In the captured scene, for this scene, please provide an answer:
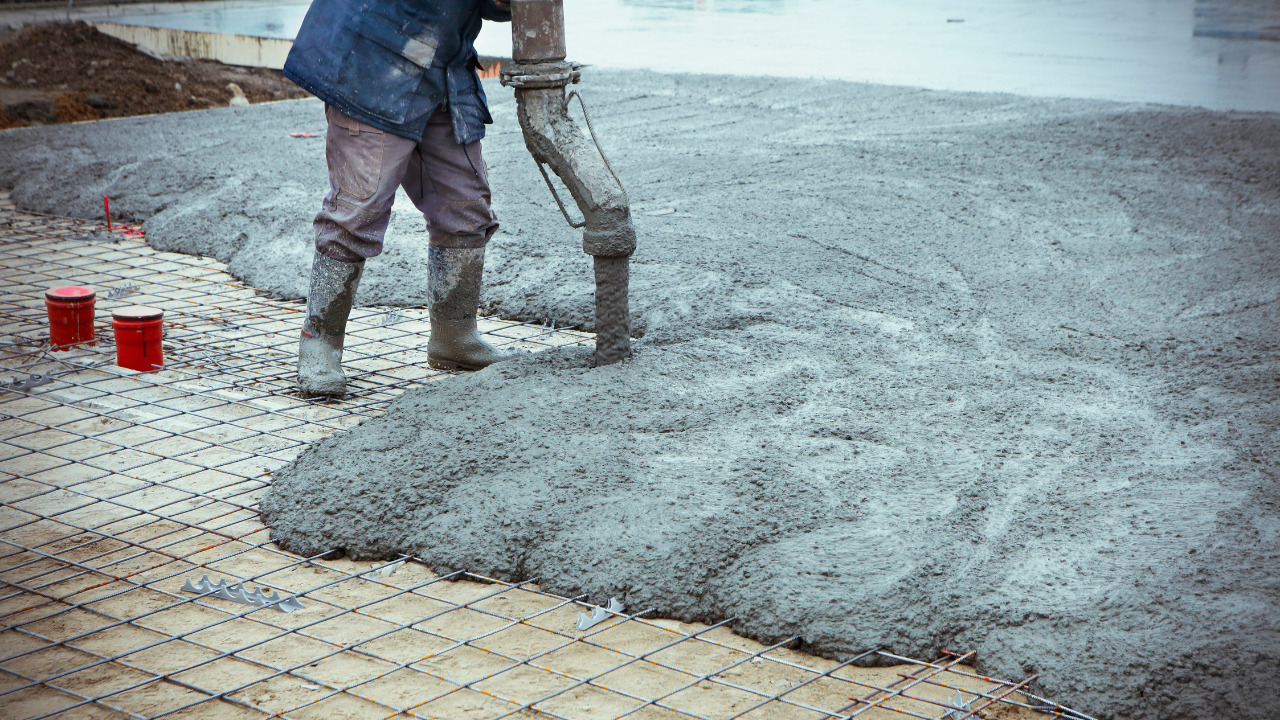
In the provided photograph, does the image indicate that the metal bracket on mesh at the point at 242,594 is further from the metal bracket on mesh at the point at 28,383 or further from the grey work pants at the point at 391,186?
the metal bracket on mesh at the point at 28,383

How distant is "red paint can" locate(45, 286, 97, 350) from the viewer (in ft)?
10.5

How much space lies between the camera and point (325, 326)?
2.95 meters

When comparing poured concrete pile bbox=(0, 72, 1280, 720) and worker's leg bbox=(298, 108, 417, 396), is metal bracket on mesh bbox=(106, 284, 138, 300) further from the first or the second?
worker's leg bbox=(298, 108, 417, 396)

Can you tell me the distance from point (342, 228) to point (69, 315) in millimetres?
1015

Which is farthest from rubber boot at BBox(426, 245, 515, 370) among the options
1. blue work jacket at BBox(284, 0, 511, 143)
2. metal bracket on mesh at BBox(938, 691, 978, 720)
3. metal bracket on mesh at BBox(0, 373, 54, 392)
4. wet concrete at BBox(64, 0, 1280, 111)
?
wet concrete at BBox(64, 0, 1280, 111)

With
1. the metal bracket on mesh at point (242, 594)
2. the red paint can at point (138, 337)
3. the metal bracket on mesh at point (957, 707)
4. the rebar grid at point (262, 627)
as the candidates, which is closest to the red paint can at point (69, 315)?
the red paint can at point (138, 337)

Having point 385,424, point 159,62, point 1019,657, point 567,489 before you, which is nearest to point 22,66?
point 159,62

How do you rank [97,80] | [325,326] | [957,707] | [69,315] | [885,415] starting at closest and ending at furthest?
[957,707] < [885,415] < [325,326] < [69,315] < [97,80]

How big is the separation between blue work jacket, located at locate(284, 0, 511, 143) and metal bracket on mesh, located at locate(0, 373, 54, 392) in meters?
1.12

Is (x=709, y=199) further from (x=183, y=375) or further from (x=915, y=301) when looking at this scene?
(x=183, y=375)

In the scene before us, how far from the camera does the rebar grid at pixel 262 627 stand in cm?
170

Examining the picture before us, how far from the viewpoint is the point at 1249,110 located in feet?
18.9

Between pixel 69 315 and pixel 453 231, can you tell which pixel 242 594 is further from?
pixel 69 315

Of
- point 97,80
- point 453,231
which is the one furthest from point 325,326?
point 97,80
